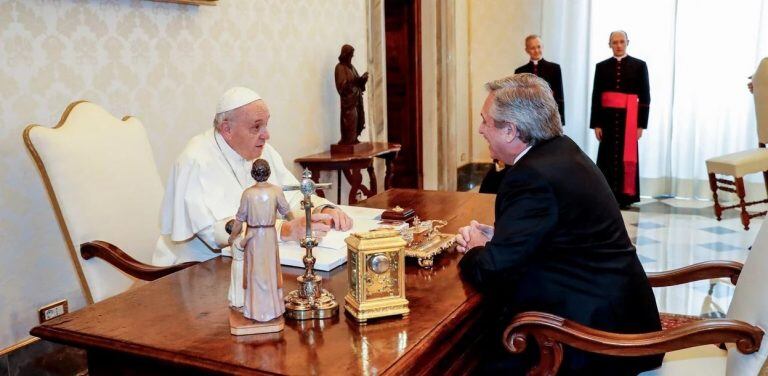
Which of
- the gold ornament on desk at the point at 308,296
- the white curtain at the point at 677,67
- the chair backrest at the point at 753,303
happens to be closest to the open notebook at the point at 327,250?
the gold ornament on desk at the point at 308,296

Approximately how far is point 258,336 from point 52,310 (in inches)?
79.0

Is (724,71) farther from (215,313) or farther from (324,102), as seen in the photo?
(215,313)

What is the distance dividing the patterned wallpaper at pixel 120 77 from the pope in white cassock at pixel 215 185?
70 centimetres

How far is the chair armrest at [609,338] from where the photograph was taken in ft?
6.35

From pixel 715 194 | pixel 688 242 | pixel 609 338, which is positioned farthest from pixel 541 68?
pixel 609 338

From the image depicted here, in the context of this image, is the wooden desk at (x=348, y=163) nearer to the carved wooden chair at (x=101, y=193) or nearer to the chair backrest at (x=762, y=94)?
the carved wooden chair at (x=101, y=193)

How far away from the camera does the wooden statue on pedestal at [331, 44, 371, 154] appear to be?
17.5ft

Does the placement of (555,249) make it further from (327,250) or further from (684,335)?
(327,250)

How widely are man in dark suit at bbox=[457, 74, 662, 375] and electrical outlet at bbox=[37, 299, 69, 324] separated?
203 cm

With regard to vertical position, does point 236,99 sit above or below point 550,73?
below

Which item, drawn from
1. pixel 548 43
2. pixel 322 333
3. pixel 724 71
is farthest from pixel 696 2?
pixel 322 333

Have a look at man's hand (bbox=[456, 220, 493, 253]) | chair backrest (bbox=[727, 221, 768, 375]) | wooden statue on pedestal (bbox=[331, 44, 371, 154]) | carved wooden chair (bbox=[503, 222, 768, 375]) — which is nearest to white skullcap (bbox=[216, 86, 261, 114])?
man's hand (bbox=[456, 220, 493, 253])

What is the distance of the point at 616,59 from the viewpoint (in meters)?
7.60

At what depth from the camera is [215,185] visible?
2.80m
